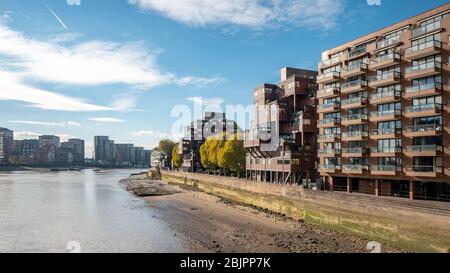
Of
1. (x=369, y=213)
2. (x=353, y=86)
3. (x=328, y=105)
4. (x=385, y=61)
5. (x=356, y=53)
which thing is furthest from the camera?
(x=328, y=105)

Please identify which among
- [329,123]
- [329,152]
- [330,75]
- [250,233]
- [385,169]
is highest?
[330,75]

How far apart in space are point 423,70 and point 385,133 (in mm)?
8829

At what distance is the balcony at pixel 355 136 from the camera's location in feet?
157

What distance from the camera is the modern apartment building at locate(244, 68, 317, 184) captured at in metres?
61.0

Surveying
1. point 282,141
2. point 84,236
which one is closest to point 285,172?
point 282,141

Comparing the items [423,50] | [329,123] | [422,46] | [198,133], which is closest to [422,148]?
[423,50]

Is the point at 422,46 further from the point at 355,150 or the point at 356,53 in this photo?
the point at 355,150

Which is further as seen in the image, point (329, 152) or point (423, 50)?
point (329, 152)

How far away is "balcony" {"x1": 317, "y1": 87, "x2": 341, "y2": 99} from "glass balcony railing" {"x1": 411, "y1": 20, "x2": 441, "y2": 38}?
12.9 meters

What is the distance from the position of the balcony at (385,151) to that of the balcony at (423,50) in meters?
11.2

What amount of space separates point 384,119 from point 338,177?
13.4 meters

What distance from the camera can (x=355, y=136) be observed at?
49156 millimetres

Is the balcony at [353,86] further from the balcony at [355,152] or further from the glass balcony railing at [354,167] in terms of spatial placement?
the glass balcony railing at [354,167]

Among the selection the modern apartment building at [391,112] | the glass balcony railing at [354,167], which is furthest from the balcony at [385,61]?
the glass balcony railing at [354,167]
